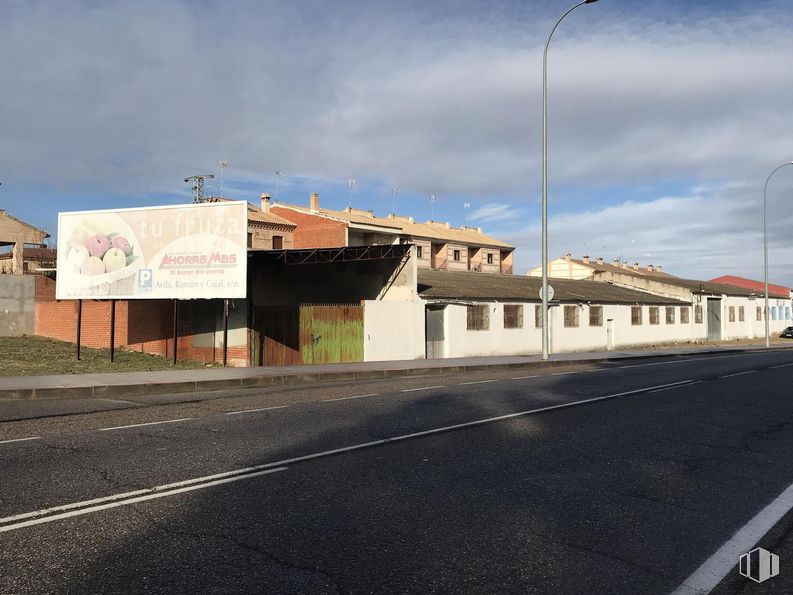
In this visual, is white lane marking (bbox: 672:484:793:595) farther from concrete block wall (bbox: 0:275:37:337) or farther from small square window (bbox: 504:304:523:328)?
concrete block wall (bbox: 0:275:37:337)

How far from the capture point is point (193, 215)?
1958 centimetres

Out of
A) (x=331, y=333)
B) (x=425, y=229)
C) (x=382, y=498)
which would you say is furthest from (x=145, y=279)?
(x=425, y=229)

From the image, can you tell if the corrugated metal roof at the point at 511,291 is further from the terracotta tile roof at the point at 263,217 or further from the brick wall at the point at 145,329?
the terracotta tile roof at the point at 263,217

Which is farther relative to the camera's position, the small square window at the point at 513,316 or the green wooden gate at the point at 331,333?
the small square window at the point at 513,316

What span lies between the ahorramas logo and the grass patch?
3.03 m

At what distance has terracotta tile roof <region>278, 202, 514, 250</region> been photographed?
62.3m

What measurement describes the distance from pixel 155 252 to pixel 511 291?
710 inches

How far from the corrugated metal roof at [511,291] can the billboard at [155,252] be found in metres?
8.16

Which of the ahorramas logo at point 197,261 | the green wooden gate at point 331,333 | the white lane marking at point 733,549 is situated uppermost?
the ahorramas logo at point 197,261

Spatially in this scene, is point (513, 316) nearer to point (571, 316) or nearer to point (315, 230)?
point (571, 316)

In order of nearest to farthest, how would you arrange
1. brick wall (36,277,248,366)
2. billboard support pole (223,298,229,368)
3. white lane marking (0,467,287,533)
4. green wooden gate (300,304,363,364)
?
white lane marking (0,467,287,533) → billboard support pole (223,298,229,368) → brick wall (36,277,248,366) → green wooden gate (300,304,363,364)

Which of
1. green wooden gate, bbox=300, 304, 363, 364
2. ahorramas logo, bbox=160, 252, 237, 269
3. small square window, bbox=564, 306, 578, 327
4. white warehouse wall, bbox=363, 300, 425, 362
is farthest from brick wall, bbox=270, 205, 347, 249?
ahorramas logo, bbox=160, 252, 237, 269

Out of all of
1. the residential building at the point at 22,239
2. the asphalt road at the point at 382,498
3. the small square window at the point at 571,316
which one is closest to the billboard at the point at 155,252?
the asphalt road at the point at 382,498

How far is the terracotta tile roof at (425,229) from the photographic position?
62.3 meters
